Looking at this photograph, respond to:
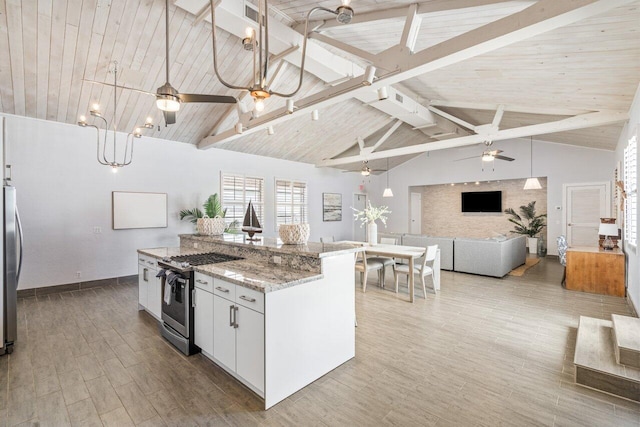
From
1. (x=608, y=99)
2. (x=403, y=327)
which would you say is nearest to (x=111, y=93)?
(x=403, y=327)

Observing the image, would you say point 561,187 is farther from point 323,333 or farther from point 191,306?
point 191,306

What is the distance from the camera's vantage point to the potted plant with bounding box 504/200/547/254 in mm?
9173

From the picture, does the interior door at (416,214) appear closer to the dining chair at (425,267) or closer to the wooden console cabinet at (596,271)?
the wooden console cabinet at (596,271)

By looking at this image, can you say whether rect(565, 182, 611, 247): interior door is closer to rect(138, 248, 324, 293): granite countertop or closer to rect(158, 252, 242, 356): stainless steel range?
rect(138, 248, 324, 293): granite countertop

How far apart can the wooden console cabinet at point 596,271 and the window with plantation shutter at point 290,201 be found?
660 centimetres

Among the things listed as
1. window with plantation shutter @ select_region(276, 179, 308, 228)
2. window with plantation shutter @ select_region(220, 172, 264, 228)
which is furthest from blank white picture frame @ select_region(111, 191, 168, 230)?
window with plantation shutter @ select_region(276, 179, 308, 228)

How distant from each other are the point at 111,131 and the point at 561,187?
36.6 ft

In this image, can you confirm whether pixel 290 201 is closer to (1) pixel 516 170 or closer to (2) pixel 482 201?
(2) pixel 482 201

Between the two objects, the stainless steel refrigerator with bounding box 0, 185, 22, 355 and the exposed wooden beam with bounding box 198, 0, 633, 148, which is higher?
the exposed wooden beam with bounding box 198, 0, 633, 148

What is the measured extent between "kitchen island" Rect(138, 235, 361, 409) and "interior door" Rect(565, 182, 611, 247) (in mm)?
8554

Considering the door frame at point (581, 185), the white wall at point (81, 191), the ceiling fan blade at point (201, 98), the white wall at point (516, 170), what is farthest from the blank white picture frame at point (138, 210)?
the door frame at point (581, 185)

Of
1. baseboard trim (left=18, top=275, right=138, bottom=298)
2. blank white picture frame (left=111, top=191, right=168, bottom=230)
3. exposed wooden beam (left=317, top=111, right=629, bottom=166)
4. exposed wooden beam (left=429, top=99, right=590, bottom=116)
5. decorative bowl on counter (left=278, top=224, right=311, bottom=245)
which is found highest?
exposed wooden beam (left=429, top=99, right=590, bottom=116)

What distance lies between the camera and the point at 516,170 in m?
9.02

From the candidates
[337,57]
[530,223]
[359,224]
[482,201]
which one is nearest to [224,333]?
[337,57]
